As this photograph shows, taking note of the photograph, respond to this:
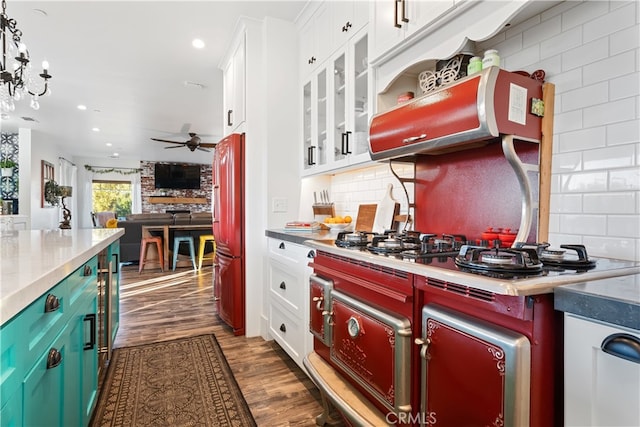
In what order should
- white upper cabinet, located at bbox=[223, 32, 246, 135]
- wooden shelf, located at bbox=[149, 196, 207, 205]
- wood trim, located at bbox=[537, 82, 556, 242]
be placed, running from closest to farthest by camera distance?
wood trim, located at bbox=[537, 82, 556, 242] < white upper cabinet, located at bbox=[223, 32, 246, 135] < wooden shelf, located at bbox=[149, 196, 207, 205]

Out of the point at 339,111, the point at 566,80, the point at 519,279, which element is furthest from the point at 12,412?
the point at 339,111

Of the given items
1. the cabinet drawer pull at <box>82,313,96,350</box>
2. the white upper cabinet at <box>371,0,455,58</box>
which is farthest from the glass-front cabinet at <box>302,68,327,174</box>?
the cabinet drawer pull at <box>82,313,96,350</box>

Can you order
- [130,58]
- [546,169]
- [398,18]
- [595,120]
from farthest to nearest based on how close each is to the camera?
[130,58] → [398,18] → [546,169] → [595,120]

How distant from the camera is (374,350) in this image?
4.11 feet

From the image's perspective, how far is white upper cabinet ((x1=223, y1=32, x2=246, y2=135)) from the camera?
2912 millimetres

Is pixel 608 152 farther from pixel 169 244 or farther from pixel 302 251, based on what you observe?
pixel 169 244

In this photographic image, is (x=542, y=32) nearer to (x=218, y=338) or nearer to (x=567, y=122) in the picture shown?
(x=567, y=122)

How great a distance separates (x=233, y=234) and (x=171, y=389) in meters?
1.21

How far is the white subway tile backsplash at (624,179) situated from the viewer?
1.07 meters

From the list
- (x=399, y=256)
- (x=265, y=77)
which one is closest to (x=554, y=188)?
(x=399, y=256)

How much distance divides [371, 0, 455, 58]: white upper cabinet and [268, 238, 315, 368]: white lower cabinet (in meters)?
1.16

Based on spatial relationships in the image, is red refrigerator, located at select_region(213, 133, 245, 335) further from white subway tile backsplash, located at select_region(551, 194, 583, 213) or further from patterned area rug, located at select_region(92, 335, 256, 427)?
white subway tile backsplash, located at select_region(551, 194, 583, 213)

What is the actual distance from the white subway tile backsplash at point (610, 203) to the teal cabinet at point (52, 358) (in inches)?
64.6

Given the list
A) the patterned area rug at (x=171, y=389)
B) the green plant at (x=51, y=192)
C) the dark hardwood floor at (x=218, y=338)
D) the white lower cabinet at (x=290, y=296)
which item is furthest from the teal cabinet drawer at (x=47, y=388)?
the green plant at (x=51, y=192)
